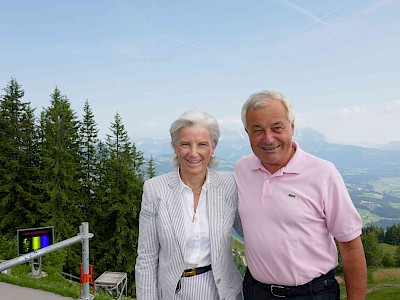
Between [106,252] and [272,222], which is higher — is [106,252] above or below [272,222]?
below

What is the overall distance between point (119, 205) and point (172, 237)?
89.7 feet

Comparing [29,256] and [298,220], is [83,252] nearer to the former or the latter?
[29,256]

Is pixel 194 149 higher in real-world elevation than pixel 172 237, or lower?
higher

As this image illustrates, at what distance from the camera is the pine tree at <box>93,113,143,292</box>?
1130 inches

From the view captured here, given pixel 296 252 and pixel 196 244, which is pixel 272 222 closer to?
pixel 296 252

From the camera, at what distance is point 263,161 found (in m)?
2.67

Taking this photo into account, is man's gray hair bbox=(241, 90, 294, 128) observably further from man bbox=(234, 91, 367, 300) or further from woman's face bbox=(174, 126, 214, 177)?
woman's face bbox=(174, 126, 214, 177)

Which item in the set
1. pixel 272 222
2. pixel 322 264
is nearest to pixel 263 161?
pixel 272 222

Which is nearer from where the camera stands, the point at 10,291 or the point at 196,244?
the point at 196,244

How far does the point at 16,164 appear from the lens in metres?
30.3

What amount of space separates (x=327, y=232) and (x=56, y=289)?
9.78 m

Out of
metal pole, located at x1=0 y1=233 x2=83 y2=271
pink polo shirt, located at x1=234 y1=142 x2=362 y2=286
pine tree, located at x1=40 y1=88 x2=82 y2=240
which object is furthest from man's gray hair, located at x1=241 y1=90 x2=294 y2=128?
pine tree, located at x1=40 y1=88 x2=82 y2=240

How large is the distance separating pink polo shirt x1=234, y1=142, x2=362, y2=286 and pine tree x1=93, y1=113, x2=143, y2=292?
26131 millimetres

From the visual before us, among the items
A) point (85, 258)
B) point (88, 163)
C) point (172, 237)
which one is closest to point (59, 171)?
point (88, 163)
